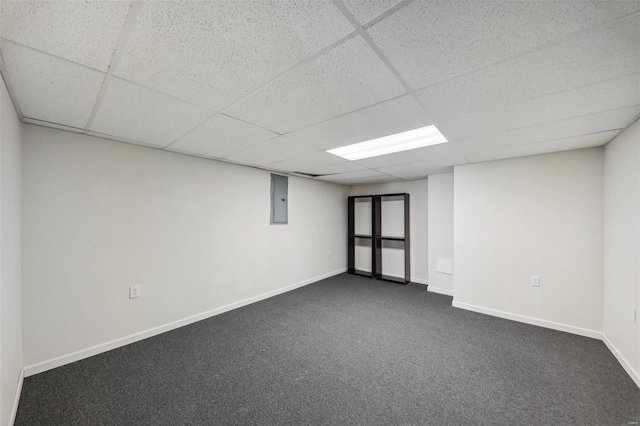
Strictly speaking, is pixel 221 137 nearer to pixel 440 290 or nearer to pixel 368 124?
pixel 368 124

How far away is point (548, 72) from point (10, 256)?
11.3ft

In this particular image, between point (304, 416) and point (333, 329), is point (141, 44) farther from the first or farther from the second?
point (333, 329)

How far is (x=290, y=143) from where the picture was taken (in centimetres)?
261

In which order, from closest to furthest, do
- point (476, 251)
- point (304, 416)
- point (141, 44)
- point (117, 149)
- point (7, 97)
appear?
point (141, 44), point (7, 97), point (304, 416), point (117, 149), point (476, 251)

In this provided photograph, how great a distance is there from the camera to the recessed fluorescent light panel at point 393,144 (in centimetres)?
238

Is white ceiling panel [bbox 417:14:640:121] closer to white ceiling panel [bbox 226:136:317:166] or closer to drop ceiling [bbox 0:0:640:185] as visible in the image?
drop ceiling [bbox 0:0:640:185]

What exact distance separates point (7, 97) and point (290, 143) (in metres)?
1.94

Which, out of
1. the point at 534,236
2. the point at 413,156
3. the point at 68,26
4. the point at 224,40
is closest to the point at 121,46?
the point at 68,26

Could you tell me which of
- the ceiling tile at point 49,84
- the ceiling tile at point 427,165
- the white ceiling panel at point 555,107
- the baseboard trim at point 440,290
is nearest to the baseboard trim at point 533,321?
the baseboard trim at point 440,290

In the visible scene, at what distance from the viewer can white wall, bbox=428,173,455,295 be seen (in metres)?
4.30

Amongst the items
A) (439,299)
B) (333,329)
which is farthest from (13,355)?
(439,299)

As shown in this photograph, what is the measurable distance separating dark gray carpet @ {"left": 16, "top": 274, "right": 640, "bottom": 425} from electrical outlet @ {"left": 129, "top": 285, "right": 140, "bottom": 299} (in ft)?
1.65

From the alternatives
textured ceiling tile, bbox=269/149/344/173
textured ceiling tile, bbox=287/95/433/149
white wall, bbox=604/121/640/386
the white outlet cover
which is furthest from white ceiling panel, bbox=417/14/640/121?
the white outlet cover

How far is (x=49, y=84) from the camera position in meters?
1.47
